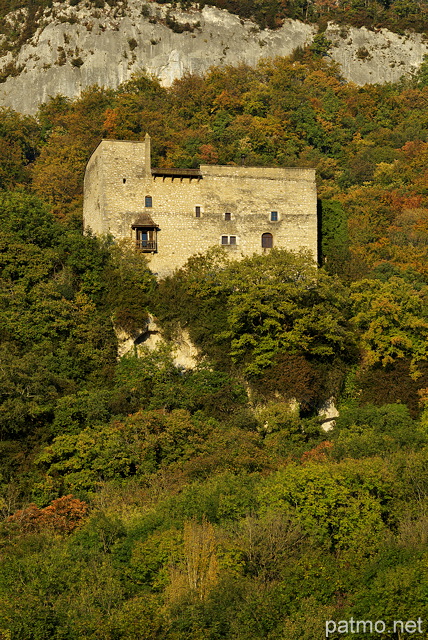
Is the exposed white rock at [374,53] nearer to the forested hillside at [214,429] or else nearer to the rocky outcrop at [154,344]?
the forested hillside at [214,429]

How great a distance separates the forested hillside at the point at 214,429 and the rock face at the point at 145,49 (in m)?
23.4

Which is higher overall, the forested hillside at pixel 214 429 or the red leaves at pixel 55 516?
the forested hillside at pixel 214 429

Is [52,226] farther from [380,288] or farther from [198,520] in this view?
[198,520]

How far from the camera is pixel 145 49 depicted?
280ft

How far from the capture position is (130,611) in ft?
87.5

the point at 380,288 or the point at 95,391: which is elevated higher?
the point at 380,288

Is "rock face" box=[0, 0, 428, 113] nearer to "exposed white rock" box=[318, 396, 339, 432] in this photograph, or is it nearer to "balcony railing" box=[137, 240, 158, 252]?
"balcony railing" box=[137, 240, 158, 252]

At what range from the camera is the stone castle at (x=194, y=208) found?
144ft

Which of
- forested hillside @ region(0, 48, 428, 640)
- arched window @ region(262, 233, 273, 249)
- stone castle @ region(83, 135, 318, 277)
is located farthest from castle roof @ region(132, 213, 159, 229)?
arched window @ region(262, 233, 273, 249)

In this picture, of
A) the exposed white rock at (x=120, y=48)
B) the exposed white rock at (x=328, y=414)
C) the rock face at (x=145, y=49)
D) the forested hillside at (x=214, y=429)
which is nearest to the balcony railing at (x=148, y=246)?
the forested hillside at (x=214, y=429)

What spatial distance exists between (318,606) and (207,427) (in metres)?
11.3

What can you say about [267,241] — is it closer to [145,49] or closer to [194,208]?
[194,208]

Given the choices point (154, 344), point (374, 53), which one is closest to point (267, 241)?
point (154, 344)

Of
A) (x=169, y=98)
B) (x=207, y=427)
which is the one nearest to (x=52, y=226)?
(x=207, y=427)
